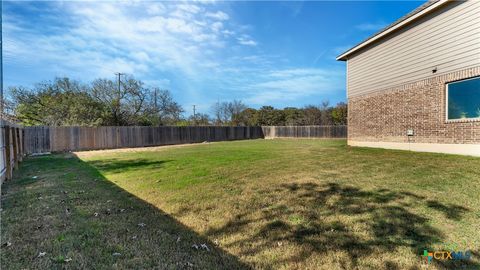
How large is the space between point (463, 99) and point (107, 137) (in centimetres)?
1910

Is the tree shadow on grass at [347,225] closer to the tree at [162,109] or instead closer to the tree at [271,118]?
the tree at [162,109]

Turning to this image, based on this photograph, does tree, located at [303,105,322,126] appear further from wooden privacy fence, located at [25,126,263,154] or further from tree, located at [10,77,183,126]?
tree, located at [10,77,183,126]

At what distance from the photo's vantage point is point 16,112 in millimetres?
18141

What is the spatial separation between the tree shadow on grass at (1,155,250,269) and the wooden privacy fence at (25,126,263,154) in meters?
12.8

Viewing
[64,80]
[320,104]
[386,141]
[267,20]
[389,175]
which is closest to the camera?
[389,175]

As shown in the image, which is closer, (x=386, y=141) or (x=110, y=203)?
(x=110, y=203)

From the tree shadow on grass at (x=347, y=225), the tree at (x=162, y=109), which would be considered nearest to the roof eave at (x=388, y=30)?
the tree shadow on grass at (x=347, y=225)

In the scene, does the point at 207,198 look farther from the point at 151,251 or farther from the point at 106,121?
the point at 106,121

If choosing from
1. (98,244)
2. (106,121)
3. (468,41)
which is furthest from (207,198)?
(106,121)

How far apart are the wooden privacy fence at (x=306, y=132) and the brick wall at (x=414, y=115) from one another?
1649cm

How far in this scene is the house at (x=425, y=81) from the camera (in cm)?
717

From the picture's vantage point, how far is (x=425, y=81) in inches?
336

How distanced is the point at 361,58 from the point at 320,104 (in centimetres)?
2925

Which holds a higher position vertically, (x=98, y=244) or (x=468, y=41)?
(x=468, y=41)
